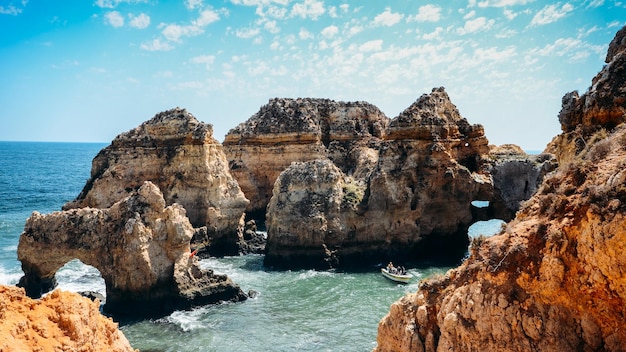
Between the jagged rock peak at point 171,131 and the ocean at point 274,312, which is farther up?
the jagged rock peak at point 171,131

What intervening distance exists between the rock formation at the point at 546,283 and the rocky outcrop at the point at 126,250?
1423 centimetres

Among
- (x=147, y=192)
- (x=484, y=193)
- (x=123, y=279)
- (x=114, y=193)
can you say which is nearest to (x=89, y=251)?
(x=123, y=279)

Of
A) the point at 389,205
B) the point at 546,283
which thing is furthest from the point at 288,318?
the point at 546,283

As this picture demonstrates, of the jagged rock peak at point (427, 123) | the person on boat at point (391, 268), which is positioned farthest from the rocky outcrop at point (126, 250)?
the jagged rock peak at point (427, 123)

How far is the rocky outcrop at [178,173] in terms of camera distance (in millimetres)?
31656

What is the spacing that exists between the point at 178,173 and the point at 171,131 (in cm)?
306

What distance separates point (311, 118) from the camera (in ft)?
145

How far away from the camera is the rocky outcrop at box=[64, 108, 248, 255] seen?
104 feet

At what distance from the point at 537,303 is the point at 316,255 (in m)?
22.9

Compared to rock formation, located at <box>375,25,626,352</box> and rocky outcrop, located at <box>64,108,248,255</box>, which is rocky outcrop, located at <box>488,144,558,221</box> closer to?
rocky outcrop, located at <box>64,108,248,255</box>

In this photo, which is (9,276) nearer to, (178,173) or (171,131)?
(178,173)

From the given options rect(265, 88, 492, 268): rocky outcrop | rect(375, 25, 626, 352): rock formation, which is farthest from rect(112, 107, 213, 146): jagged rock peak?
rect(375, 25, 626, 352): rock formation

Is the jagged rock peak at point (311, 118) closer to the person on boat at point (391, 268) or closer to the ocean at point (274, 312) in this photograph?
the ocean at point (274, 312)

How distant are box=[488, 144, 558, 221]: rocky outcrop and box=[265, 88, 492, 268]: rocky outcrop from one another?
794mm
